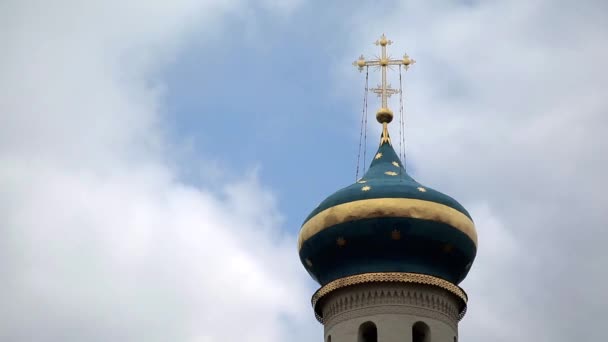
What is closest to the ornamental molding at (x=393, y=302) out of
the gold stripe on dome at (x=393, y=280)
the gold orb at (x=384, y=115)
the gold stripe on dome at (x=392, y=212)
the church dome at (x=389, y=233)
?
the gold stripe on dome at (x=393, y=280)

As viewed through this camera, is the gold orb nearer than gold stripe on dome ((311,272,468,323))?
No

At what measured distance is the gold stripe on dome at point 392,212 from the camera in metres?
29.2

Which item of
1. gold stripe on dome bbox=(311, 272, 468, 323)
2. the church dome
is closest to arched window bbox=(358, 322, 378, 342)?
gold stripe on dome bbox=(311, 272, 468, 323)

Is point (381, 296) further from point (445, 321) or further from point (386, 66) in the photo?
point (386, 66)

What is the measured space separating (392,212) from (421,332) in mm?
2649

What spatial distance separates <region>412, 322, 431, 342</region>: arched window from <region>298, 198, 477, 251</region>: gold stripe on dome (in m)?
2.29

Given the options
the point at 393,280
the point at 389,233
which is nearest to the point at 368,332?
the point at 393,280


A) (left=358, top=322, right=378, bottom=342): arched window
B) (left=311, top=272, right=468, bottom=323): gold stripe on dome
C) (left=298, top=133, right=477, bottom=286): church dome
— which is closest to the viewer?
(left=311, top=272, right=468, bottom=323): gold stripe on dome

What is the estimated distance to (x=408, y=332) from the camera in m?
28.5

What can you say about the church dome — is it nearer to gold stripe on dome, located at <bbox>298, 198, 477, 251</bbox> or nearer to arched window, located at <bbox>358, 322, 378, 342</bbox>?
Answer: gold stripe on dome, located at <bbox>298, 198, 477, 251</bbox>

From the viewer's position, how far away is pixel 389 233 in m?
29.1

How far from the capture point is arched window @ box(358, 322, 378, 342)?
28953mm

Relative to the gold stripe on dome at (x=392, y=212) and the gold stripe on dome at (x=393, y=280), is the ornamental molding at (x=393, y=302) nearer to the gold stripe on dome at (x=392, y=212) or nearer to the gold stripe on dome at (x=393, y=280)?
the gold stripe on dome at (x=393, y=280)

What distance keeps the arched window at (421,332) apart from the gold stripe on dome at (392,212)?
2289mm
